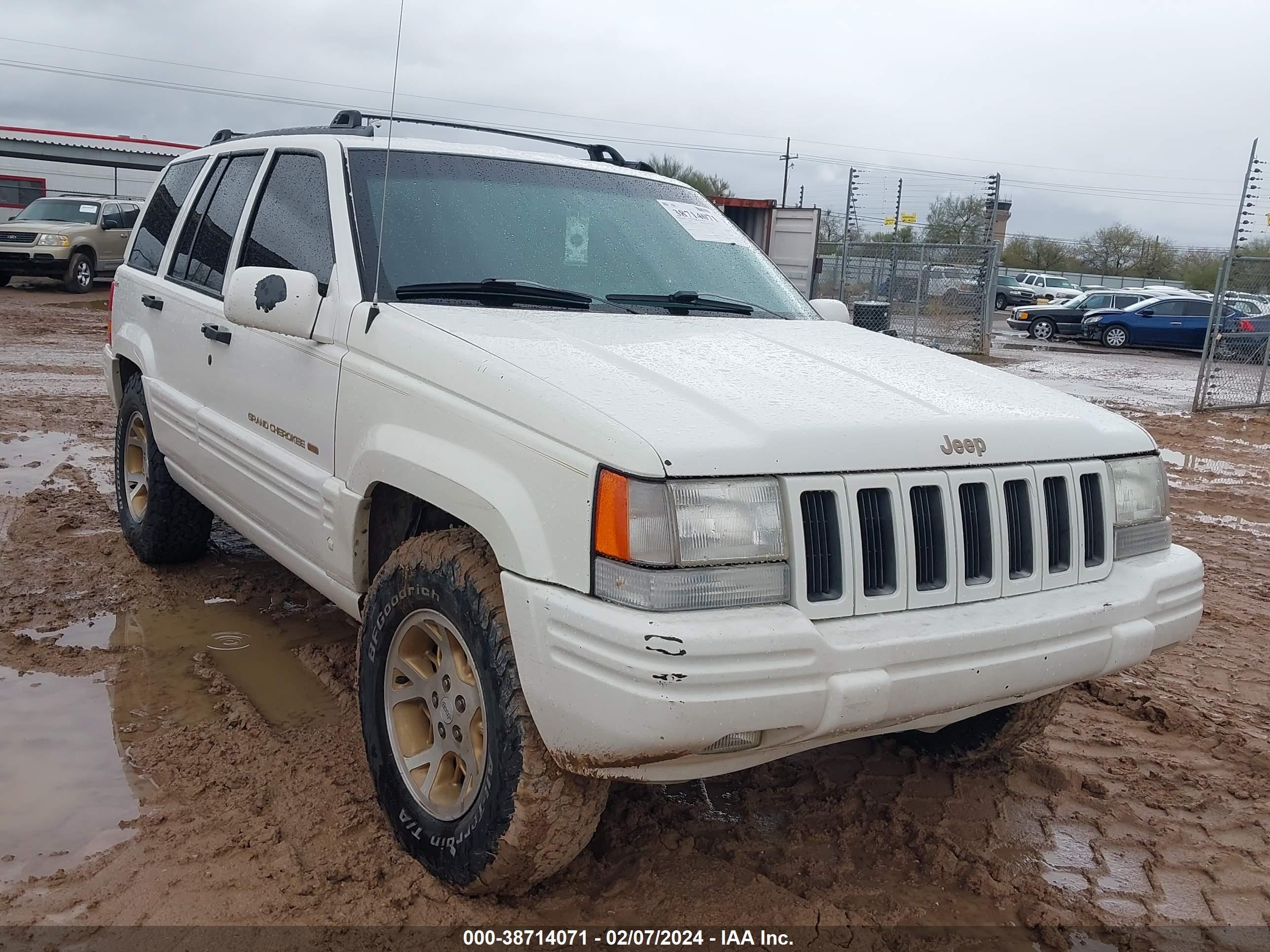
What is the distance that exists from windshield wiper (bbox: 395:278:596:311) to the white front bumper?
1.12 m

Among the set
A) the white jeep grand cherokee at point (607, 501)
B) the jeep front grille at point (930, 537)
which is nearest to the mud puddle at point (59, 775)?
the white jeep grand cherokee at point (607, 501)

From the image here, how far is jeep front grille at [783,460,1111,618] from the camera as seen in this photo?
7.66ft

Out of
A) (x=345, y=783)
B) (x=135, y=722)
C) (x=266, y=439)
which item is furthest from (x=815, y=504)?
(x=135, y=722)

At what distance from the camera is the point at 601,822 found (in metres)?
3.07

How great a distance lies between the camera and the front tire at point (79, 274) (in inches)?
753

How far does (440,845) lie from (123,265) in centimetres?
390

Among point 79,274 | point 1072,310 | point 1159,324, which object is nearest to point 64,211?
point 79,274

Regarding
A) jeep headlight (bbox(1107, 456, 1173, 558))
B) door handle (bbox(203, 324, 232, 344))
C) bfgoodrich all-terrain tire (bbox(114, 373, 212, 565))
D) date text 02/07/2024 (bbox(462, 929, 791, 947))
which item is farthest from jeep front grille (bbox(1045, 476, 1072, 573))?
bfgoodrich all-terrain tire (bbox(114, 373, 212, 565))

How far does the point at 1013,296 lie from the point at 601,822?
126 feet

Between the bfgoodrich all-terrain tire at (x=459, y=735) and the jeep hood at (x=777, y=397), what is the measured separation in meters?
0.51

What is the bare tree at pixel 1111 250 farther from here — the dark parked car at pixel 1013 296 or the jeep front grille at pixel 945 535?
the jeep front grille at pixel 945 535

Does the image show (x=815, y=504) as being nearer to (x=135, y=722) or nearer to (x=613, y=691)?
(x=613, y=691)

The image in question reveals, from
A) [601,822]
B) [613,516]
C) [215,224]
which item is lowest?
[601,822]

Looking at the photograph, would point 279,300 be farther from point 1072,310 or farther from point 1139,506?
point 1072,310
